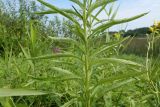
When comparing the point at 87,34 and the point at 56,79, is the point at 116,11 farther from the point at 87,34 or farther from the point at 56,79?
the point at 56,79

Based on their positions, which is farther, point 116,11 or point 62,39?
→ point 116,11

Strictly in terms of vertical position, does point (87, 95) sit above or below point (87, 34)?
below

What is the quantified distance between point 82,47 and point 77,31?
0.06 meters

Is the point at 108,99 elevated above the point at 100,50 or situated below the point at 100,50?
below

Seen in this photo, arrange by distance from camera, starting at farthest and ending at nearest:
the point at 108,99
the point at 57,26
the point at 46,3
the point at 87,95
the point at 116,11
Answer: the point at 57,26, the point at 116,11, the point at 108,99, the point at 87,95, the point at 46,3

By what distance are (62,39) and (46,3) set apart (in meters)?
0.12

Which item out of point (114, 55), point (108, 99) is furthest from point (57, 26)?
point (108, 99)

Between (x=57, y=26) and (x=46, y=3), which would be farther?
(x=57, y=26)

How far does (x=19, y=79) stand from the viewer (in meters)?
1.62

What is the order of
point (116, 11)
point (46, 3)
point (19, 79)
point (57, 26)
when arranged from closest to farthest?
point (46, 3)
point (116, 11)
point (19, 79)
point (57, 26)

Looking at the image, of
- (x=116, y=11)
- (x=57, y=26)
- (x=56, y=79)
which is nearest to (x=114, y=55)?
(x=116, y=11)

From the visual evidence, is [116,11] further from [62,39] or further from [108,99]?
[62,39]

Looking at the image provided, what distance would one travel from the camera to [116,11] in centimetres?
151

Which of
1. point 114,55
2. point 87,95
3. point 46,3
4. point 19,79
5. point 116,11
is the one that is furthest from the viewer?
point 114,55
